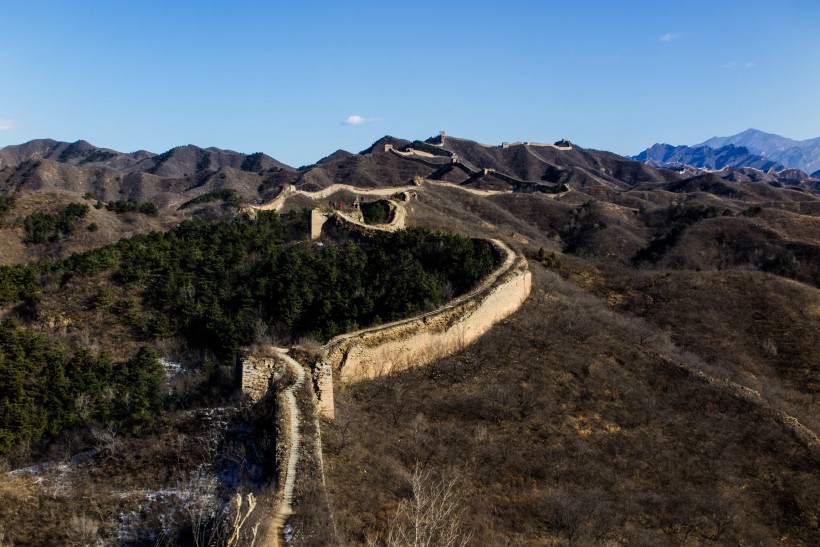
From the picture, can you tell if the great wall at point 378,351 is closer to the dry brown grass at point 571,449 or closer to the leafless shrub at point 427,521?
the dry brown grass at point 571,449

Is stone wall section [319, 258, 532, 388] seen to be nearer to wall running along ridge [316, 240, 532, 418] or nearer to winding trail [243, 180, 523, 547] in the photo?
wall running along ridge [316, 240, 532, 418]

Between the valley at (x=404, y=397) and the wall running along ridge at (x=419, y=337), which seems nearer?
the valley at (x=404, y=397)

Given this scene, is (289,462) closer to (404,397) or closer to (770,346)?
(404,397)

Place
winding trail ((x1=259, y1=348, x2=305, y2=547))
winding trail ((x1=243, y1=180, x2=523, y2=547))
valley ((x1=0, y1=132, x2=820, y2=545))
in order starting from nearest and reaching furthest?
winding trail ((x1=259, y1=348, x2=305, y2=547))
winding trail ((x1=243, y1=180, x2=523, y2=547))
valley ((x1=0, y1=132, x2=820, y2=545))

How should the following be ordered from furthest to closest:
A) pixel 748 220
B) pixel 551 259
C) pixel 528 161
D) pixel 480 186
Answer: pixel 528 161
pixel 480 186
pixel 748 220
pixel 551 259

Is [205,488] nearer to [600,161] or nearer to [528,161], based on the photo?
[528,161]

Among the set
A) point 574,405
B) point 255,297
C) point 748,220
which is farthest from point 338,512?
point 748,220

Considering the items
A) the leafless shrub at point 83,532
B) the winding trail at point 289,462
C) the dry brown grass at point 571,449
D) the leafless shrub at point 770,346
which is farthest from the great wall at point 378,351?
the leafless shrub at point 770,346

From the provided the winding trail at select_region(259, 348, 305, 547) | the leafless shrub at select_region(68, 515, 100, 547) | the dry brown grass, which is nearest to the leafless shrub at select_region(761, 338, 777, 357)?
the dry brown grass
